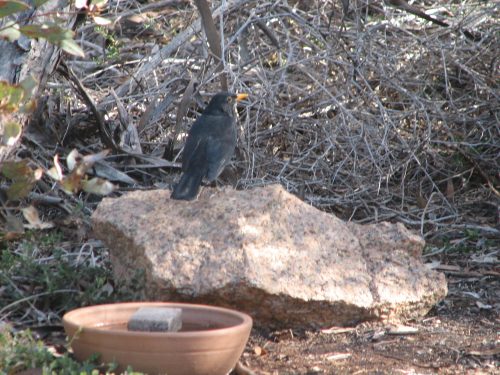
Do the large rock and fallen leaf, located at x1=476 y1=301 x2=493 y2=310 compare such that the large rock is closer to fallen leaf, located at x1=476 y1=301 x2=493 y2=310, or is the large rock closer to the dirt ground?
the dirt ground

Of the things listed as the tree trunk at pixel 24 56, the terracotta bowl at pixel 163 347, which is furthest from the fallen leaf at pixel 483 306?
the tree trunk at pixel 24 56

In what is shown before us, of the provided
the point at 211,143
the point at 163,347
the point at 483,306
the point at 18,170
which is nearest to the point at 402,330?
the point at 483,306

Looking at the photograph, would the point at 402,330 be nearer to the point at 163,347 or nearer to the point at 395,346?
the point at 395,346

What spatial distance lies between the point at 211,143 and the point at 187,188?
29.3 inches

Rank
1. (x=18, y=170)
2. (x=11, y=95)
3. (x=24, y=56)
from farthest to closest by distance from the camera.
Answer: (x=24, y=56) < (x=18, y=170) < (x=11, y=95)

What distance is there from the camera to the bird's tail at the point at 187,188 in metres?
4.70

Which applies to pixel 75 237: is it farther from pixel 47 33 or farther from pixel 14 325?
pixel 47 33

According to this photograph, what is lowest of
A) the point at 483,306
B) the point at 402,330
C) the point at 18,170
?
the point at 483,306

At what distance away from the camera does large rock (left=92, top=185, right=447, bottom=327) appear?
13.3 feet

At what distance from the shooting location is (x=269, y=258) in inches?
166

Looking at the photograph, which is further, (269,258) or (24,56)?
(24,56)

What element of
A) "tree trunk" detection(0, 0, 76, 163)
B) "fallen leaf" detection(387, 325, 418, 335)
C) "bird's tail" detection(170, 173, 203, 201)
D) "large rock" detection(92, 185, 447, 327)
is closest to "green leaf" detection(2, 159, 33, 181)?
"large rock" detection(92, 185, 447, 327)

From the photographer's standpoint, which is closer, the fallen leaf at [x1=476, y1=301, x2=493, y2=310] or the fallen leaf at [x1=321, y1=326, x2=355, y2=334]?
the fallen leaf at [x1=321, y1=326, x2=355, y2=334]

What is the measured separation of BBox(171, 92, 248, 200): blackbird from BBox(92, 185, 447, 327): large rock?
0.54 meters
